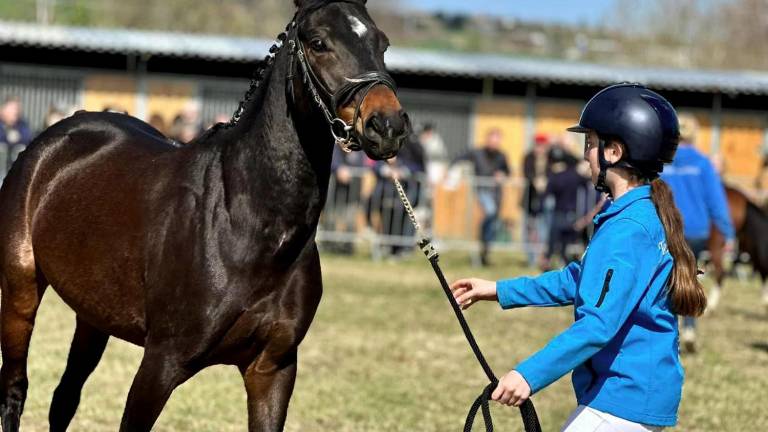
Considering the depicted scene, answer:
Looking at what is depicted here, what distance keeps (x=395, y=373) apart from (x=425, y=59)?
53.4 ft

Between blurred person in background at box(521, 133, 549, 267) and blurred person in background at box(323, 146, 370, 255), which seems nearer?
blurred person in background at box(323, 146, 370, 255)

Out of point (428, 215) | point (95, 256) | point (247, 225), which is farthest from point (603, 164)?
point (428, 215)

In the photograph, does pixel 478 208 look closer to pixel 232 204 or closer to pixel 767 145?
pixel 767 145

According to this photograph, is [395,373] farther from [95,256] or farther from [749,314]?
[749,314]

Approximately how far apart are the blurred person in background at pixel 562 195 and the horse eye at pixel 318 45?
14.0 meters

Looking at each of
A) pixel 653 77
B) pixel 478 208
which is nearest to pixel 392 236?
pixel 478 208

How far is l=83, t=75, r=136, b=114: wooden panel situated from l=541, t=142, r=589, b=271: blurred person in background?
918 cm

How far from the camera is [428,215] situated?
19.6 metres

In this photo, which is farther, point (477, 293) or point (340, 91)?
point (477, 293)

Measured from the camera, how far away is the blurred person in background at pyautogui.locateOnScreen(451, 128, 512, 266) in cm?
1920

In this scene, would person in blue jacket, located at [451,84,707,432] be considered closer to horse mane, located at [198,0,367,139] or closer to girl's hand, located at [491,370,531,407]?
girl's hand, located at [491,370,531,407]

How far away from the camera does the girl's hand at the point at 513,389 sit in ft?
12.6

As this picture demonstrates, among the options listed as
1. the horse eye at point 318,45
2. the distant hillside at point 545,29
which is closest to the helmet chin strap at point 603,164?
the horse eye at point 318,45

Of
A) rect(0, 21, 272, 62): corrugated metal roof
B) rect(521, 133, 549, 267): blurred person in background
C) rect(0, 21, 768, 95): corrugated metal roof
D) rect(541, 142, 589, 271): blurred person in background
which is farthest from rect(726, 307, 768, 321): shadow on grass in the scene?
rect(0, 21, 272, 62): corrugated metal roof
